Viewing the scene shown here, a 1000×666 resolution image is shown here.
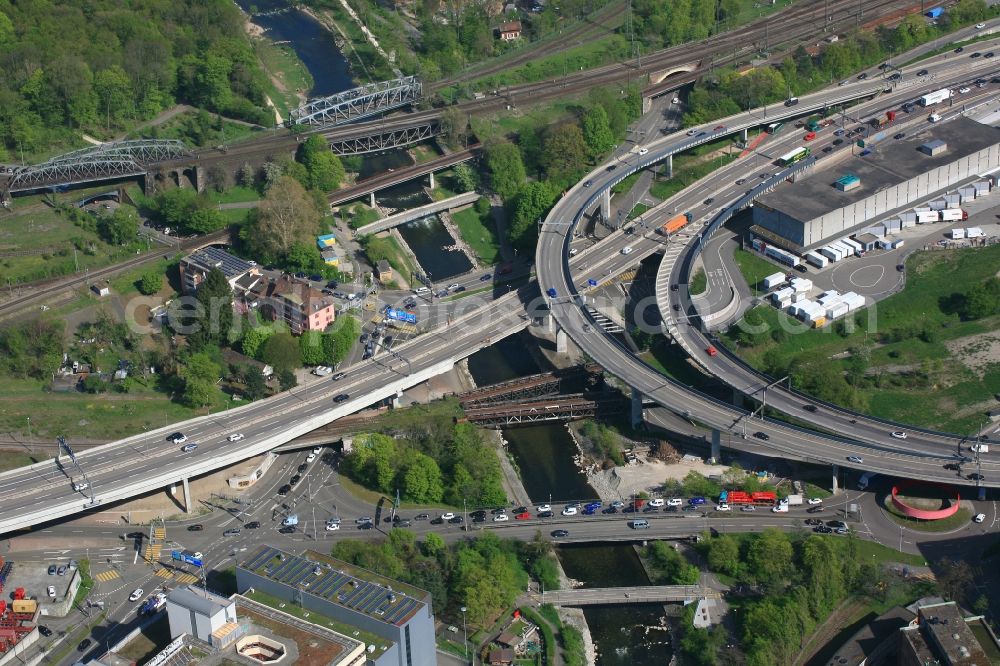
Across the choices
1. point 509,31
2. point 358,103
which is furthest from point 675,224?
point 509,31

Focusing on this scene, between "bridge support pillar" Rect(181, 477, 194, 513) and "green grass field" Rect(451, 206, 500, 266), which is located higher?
"green grass field" Rect(451, 206, 500, 266)

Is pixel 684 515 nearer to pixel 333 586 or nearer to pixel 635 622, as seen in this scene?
pixel 635 622

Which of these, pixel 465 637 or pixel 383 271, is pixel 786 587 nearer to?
pixel 465 637

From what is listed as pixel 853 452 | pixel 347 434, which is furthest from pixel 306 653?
pixel 853 452

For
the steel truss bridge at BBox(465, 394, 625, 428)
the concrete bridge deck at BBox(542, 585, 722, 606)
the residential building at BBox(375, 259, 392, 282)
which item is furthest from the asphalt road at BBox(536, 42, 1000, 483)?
the concrete bridge deck at BBox(542, 585, 722, 606)

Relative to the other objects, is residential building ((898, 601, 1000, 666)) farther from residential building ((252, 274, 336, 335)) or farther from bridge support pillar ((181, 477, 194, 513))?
residential building ((252, 274, 336, 335))

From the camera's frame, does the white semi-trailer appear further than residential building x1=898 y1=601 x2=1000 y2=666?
Yes

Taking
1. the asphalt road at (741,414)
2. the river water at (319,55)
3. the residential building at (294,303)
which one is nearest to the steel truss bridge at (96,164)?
the residential building at (294,303)
